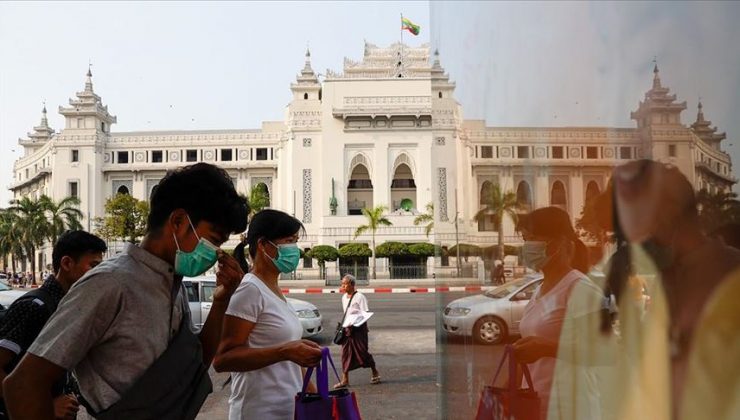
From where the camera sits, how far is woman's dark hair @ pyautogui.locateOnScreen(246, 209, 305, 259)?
279cm

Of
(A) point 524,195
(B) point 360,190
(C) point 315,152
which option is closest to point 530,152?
(A) point 524,195

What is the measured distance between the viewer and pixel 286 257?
110 inches

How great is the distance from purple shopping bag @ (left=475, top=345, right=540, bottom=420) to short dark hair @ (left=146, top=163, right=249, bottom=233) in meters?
1.03

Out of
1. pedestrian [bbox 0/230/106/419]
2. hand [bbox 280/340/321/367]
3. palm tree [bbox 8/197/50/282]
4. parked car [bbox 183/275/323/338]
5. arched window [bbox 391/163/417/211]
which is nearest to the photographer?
pedestrian [bbox 0/230/106/419]

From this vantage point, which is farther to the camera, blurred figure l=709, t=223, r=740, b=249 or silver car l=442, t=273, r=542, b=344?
silver car l=442, t=273, r=542, b=344

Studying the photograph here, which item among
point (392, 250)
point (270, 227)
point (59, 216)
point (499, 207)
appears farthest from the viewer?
point (59, 216)

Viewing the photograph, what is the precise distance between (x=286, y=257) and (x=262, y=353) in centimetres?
63

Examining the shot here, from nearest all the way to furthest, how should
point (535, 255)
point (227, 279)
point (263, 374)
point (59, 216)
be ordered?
point (535, 255), point (227, 279), point (263, 374), point (59, 216)

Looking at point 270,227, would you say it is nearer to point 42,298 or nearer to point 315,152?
point 42,298

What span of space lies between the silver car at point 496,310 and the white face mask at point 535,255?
0.05ft

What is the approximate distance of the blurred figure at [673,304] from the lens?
0.45m

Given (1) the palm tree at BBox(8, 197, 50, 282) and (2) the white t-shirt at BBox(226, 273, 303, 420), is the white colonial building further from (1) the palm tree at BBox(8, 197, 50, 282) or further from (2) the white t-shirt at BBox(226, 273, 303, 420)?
(2) the white t-shirt at BBox(226, 273, 303, 420)

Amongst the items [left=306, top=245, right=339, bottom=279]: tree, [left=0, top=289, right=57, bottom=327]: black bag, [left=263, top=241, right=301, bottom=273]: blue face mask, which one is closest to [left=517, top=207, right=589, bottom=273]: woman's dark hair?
[left=263, top=241, right=301, bottom=273]: blue face mask

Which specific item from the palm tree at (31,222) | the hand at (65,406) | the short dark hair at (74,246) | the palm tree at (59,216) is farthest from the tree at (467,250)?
the palm tree at (31,222)
